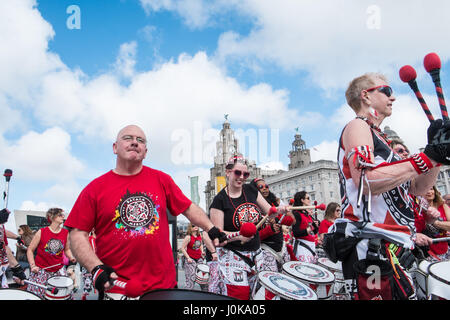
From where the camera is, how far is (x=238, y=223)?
14.3ft

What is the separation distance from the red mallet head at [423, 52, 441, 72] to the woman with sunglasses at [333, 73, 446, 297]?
1.12ft

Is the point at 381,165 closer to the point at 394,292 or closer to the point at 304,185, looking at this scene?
the point at 394,292

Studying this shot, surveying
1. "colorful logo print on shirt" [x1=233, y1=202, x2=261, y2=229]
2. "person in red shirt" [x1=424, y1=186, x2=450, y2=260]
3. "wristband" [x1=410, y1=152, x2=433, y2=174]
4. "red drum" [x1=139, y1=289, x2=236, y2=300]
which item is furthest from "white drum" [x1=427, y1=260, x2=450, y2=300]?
"person in red shirt" [x1=424, y1=186, x2=450, y2=260]

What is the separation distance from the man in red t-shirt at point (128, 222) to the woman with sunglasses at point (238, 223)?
4.40 feet

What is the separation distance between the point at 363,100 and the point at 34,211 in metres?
20.0

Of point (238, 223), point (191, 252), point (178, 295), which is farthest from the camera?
point (191, 252)

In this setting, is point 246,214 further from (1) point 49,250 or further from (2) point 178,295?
(1) point 49,250

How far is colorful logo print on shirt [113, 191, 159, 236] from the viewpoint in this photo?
104 inches

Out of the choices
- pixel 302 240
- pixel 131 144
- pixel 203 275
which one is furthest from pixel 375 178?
pixel 203 275

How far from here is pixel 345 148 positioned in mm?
2207

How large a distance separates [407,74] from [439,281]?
1432 millimetres

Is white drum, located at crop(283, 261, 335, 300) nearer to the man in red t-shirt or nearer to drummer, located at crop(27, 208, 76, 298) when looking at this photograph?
the man in red t-shirt
